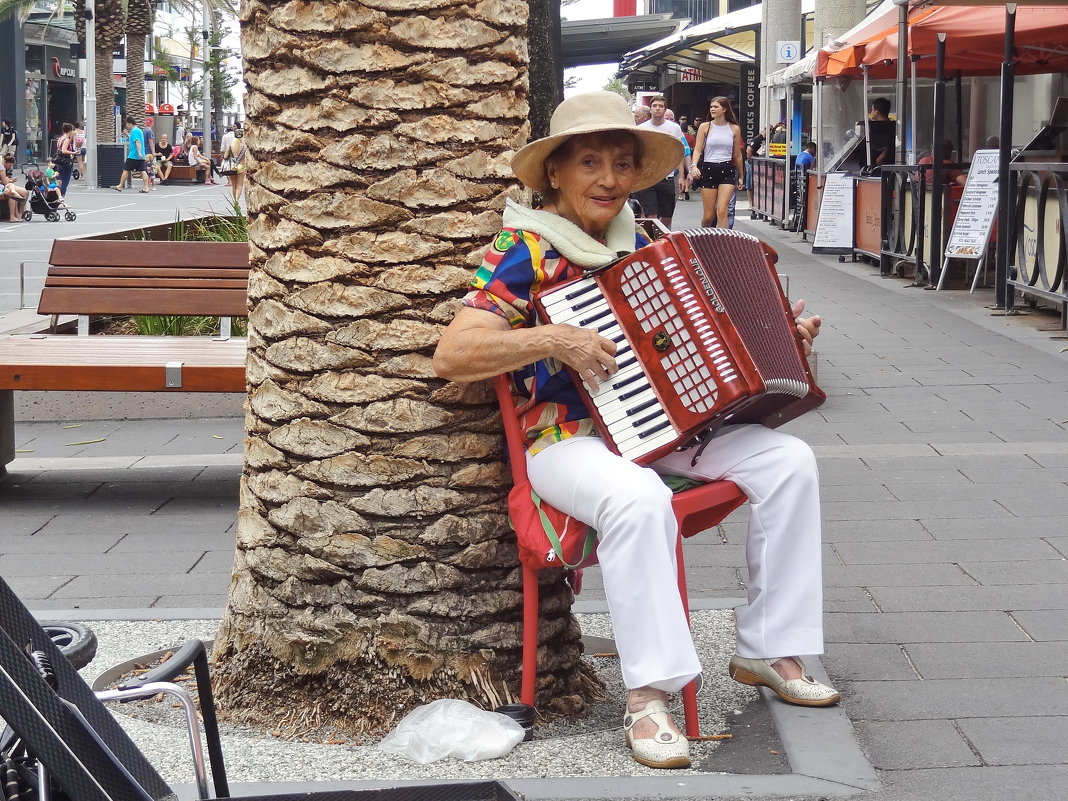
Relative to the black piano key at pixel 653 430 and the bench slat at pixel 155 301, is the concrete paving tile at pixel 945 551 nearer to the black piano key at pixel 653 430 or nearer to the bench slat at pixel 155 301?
the black piano key at pixel 653 430

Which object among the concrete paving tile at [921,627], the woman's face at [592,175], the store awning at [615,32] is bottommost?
the concrete paving tile at [921,627]

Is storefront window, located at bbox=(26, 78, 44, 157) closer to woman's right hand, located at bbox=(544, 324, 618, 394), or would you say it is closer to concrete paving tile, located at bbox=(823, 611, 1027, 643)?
concrete paving tile, located at bbox=(823, 611, 1027, 643)

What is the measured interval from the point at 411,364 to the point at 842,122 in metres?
17.9

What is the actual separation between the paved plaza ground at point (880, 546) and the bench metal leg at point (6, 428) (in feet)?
0.45

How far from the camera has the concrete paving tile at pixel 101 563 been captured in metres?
5.16

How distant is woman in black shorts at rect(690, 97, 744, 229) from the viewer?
16.1 meters

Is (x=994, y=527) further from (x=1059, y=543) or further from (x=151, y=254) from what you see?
(x=151, y=254)

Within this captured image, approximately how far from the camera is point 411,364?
3510mm

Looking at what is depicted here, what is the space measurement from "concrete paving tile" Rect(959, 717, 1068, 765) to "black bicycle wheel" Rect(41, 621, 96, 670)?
6.79 ft

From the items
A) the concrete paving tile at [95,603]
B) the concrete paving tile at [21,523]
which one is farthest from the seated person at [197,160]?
the concrete paving tile at [95,603]

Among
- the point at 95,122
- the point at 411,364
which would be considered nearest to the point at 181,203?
the point at 95,122

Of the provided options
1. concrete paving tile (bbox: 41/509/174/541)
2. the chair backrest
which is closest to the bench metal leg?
concrete paving tile (bbox: 41/509/174/541)

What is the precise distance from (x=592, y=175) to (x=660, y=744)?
140 cm

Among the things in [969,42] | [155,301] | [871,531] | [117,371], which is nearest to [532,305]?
[871,531]
